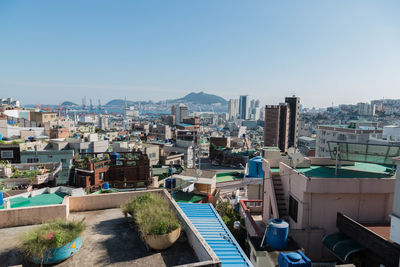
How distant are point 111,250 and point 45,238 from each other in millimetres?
1528

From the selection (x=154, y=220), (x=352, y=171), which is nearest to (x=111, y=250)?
(x=154, y=220)

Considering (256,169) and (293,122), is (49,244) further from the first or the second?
(293,122)

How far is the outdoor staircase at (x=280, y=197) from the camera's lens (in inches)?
500

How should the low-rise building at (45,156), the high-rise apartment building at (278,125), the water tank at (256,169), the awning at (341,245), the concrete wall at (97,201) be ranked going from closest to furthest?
the awning at (341,245), the concrete wall at (97,201), the water tank at (256,169), the low-rise building at (45,156), the high-rise apartment building at (278,125)

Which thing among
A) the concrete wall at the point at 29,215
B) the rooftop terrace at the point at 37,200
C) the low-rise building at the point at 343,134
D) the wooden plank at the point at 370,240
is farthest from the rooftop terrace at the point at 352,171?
the low-rise building at the point at 343,134

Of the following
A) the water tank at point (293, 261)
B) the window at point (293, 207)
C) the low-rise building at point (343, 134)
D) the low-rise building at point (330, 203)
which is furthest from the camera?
the low-rise building at point (343, 134)

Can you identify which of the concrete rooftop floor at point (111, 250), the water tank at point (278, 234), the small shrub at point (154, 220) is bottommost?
the water tank at point (278, 234)

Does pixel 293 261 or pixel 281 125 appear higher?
pixel 281 125

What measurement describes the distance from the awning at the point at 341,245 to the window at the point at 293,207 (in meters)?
1.72

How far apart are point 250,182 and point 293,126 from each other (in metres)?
94.6

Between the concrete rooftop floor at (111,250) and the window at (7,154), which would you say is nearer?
the concrete rooftop floor at (111,250)

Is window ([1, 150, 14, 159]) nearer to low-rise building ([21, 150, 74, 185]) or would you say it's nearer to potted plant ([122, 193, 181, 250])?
low-rise building ([21, 150, 74, 185])

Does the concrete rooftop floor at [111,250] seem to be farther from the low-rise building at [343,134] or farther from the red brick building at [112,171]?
the low-rise building at [343,134]

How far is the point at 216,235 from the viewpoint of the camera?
9195mm
